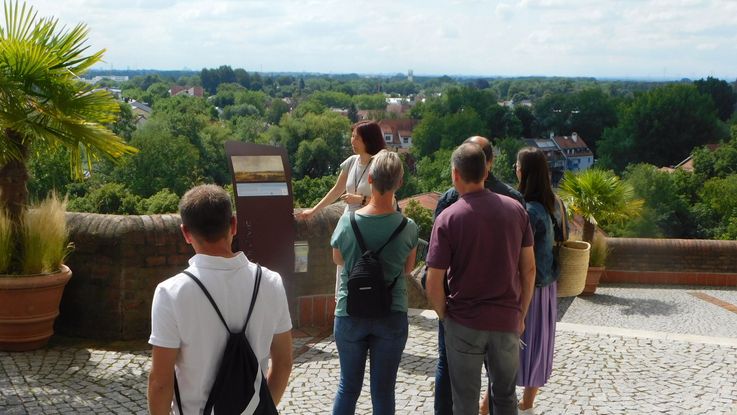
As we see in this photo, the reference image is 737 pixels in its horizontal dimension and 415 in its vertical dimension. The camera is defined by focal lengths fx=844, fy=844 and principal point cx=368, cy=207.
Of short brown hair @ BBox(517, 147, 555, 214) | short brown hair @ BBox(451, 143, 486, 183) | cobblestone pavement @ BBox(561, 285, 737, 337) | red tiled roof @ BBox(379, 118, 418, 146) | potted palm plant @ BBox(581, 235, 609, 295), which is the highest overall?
short brown hair @ BBox(451, 143, 486, 183)

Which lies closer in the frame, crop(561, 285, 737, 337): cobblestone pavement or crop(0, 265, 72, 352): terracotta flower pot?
crop(0, 265, 72, 352): terracotta flower pot

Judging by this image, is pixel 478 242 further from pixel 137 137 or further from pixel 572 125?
pixel 572 125

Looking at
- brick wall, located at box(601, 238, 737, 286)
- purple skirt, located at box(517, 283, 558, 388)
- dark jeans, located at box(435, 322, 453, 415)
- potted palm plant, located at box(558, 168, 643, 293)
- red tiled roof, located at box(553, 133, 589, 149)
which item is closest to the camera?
dark jeans, located at box(435, 322, 453, 415)

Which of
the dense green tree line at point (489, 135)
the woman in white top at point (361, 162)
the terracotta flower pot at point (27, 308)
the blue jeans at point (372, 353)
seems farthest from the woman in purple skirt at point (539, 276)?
the dense green tree line at point (489, 135)

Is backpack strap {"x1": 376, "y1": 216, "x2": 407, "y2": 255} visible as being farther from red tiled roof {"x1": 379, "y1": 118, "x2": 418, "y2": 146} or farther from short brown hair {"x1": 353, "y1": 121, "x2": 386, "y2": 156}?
red tiled roof {"x1": 379, "y1": 118, "x2": 418, "y2": 146}

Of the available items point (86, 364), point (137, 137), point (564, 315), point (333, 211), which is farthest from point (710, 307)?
point (137, 137)

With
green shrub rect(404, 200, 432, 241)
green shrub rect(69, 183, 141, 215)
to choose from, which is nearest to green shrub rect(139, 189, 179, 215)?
green shrub rect(69, 183, 141, 215)

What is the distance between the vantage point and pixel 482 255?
13.0 ft

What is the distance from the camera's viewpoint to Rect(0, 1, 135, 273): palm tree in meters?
6.12

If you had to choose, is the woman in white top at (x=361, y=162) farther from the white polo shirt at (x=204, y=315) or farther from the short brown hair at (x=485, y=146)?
the white polo shirt at (x=204, y=315)

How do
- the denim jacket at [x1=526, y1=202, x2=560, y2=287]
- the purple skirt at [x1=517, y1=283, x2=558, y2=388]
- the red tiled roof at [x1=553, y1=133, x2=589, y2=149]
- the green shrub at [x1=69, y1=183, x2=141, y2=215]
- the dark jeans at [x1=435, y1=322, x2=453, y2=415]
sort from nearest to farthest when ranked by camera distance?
the dark jeans at [x1=435, y1=322, x2=453, y2=415] < the denim jacket at [x1=526, y1=202, x2=560, y2=287] < the purple skirt at [x1=517, y1=283, x2=558, y2=388] < the green shrub at [x1=69, y1=183, x2=141, y2=215] < the red tiled roof at [x1=553, y1=133, x2=589, y2=149]

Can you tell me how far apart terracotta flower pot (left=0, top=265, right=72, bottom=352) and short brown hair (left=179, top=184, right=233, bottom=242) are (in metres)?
3.96

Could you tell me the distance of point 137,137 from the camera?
6600 centimetres

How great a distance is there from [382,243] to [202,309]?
1.59 meters
